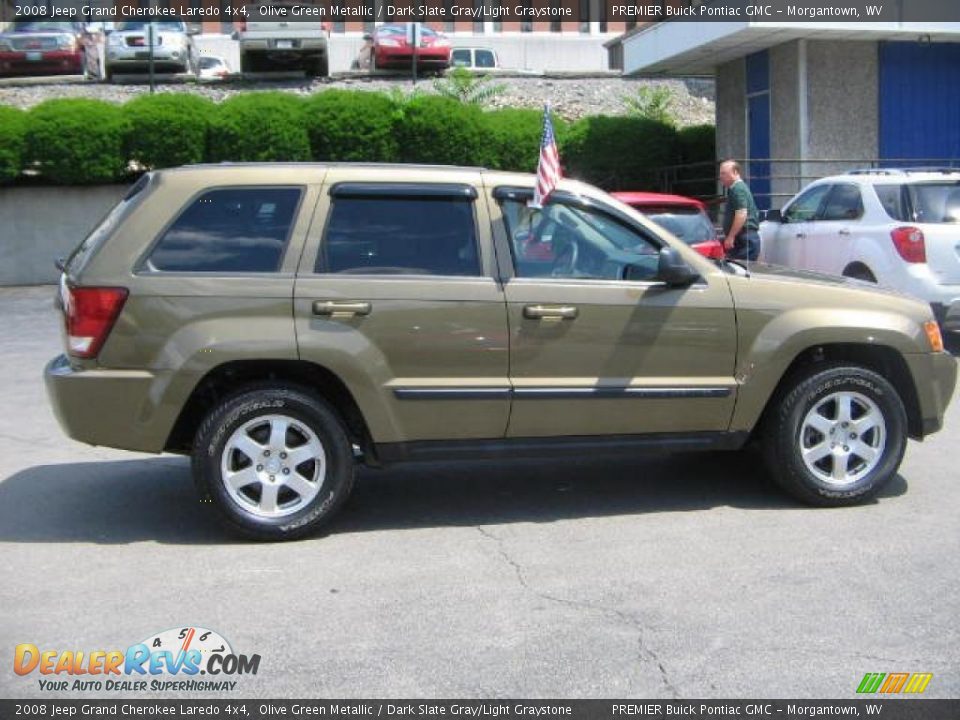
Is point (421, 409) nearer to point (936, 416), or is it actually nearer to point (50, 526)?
point (50, 526)

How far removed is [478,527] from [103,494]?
2.34 meters

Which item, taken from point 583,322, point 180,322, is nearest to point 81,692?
point 180,322

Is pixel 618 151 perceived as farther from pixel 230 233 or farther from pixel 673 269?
pixel 230 233

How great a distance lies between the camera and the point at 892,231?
10.8 meters

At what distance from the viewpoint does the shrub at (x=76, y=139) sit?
19.4 meters

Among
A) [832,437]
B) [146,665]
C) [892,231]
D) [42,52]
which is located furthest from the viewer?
[42,52]

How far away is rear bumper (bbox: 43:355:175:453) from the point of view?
557 cm

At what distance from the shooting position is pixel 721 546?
564 cm

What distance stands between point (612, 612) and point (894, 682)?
116cm

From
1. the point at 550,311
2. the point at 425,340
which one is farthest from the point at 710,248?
the point at 425,340

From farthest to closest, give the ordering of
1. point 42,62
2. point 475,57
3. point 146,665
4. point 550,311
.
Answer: point 475,57
point 42,62
point 550,311
point 146,665

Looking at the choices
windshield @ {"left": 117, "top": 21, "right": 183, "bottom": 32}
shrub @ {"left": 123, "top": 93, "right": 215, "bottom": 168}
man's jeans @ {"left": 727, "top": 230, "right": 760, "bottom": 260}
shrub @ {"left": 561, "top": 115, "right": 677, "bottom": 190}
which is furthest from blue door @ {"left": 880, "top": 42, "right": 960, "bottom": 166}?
windshield @ {"left": 117, "top": 21, "right": 183, "bottom": 32}

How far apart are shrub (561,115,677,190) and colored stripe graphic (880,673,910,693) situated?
17.4 metres

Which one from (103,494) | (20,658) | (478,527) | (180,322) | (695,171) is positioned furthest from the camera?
(695,171)
